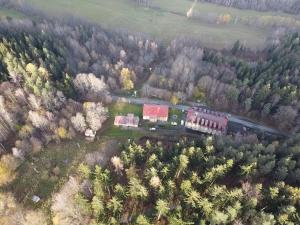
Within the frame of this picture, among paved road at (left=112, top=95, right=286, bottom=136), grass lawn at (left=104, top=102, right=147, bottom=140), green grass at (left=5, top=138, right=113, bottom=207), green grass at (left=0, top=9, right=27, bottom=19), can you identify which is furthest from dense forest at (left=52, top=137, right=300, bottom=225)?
green grass at (left=0, top=9, right=27, bottom=19)

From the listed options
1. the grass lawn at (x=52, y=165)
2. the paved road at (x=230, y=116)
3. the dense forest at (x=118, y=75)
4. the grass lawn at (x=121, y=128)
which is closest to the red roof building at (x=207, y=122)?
the paved road at (x=230, y=116)

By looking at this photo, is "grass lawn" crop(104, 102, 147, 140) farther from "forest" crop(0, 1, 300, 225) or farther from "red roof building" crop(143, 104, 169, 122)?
"red roof building" crop(143, 104, 169, 122)

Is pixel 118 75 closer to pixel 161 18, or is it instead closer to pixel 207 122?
pixel 207 122

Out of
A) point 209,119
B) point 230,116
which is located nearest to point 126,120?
point 209,119

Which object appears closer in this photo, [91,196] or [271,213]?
[271,213]

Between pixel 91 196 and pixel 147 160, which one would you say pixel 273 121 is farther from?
pixel 91 196

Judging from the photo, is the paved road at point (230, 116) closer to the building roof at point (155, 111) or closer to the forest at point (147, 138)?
the forest at point (147, 138)

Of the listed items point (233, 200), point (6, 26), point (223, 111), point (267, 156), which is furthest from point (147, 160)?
point (6, 26)
